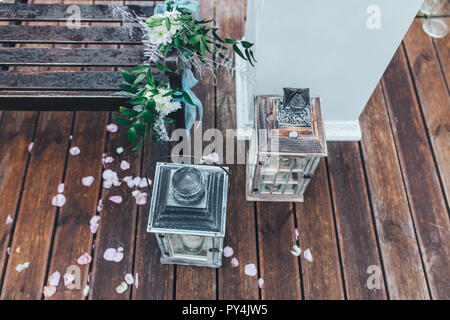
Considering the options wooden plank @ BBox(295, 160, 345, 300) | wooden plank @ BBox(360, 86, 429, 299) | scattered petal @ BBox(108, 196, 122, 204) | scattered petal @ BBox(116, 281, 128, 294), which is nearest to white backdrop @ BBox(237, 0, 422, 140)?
wooden plank @ BBox(360, 86, 429, 299)

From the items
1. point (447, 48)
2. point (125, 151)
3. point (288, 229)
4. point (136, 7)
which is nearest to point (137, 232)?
point (125, 151)

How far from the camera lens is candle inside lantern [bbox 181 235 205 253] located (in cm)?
148

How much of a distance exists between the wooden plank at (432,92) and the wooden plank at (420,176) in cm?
2

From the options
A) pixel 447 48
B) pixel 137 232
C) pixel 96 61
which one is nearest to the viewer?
pixel 96 61

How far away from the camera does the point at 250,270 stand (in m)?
1.64

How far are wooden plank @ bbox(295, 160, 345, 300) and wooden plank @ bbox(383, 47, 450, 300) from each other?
38cm

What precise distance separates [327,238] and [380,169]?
432mm

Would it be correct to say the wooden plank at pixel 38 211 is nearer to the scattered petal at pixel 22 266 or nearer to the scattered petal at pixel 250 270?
the scattered petal at pixel 22 266

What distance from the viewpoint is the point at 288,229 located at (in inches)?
67.6

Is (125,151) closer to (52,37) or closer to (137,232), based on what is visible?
(137,232)

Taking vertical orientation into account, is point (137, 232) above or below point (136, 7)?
below

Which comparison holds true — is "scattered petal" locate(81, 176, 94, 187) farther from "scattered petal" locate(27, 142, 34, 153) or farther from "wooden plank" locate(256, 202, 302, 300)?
"wooden plank" locate(256, 202, 302, 300)

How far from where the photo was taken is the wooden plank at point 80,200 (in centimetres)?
163

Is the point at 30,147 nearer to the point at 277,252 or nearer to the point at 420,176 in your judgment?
the point at 277,252
